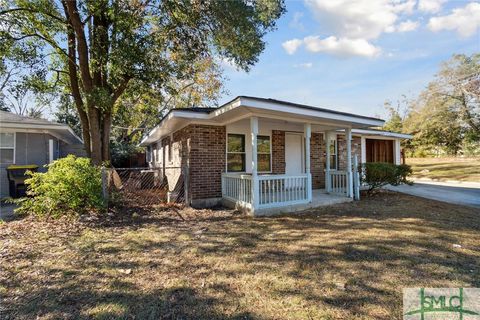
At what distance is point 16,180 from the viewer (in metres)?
9.08

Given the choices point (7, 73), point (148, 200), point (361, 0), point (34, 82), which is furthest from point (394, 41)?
point (7, 73)

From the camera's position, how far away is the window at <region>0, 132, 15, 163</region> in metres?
9.72

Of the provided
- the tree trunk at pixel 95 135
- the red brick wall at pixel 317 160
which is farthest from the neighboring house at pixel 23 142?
the red brick wall at pixel 317 160

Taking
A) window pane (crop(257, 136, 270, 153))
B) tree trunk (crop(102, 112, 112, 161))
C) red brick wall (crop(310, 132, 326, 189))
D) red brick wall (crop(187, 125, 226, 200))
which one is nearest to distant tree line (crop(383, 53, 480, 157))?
red brick wall (crop(310, 132, 326, 189))

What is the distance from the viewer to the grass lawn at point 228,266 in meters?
2.53

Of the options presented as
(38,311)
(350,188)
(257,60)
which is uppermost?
(257,60)

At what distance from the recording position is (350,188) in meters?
8.63

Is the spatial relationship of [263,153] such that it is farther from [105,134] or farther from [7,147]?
[7,147]

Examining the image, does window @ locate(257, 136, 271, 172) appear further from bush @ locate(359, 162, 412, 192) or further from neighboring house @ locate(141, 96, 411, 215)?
bush @ locate(359, 162, 412, 192)

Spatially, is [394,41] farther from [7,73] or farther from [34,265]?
[7,73]

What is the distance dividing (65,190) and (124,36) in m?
4.74

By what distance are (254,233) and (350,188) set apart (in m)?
5.08

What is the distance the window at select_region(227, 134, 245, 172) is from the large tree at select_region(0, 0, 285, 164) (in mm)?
2881

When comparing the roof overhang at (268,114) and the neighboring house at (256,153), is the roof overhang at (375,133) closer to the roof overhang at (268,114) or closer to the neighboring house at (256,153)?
the neighboring house at (256,153)
